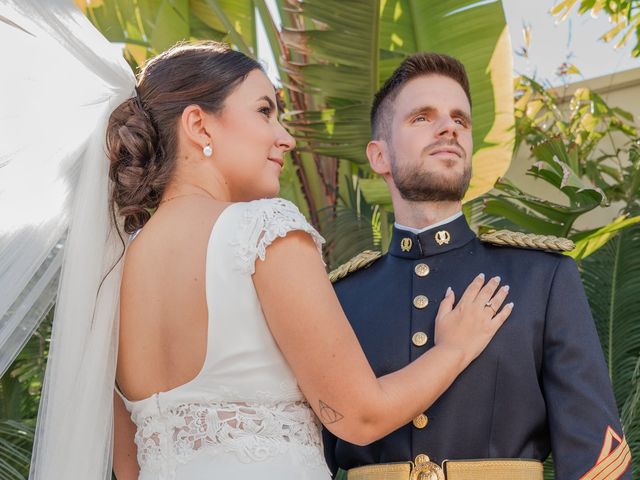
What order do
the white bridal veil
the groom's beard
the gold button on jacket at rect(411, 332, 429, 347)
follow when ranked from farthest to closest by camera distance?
the groom's beard, the gold button on jacket at rect(411, 332, 429, 347), the white bridal veil

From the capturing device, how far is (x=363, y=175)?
5.09 meters

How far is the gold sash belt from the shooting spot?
2225mm

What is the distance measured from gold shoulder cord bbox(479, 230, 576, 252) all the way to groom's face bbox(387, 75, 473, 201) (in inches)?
5.7

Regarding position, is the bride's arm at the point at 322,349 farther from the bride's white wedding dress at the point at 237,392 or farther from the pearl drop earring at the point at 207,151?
the pearl drop earring at the point at 207,151

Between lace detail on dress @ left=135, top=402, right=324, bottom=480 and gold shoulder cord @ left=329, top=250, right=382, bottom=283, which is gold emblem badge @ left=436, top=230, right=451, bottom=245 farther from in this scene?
lace detail on dress @ left=135, top=402, right=324, bottom=480

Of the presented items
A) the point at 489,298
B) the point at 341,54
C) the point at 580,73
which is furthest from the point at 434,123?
the point at 580,73

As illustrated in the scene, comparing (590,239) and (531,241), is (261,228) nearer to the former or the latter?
(531,241)

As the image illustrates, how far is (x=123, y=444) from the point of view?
86.6 inches

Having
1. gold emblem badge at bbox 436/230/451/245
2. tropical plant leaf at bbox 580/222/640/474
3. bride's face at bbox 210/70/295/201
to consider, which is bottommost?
tropical plant leaf at bbox 580/222/640/474

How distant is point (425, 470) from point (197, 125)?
3.18ft

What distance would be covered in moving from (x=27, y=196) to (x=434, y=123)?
1115 mm

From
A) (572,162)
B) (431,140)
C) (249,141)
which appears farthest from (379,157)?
(572,162)

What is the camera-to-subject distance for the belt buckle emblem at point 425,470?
226cm

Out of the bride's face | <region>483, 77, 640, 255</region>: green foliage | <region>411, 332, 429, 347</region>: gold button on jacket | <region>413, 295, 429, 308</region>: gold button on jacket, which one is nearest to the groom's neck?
<region>413, 295, 429, 308</region>: gold button on jacket
